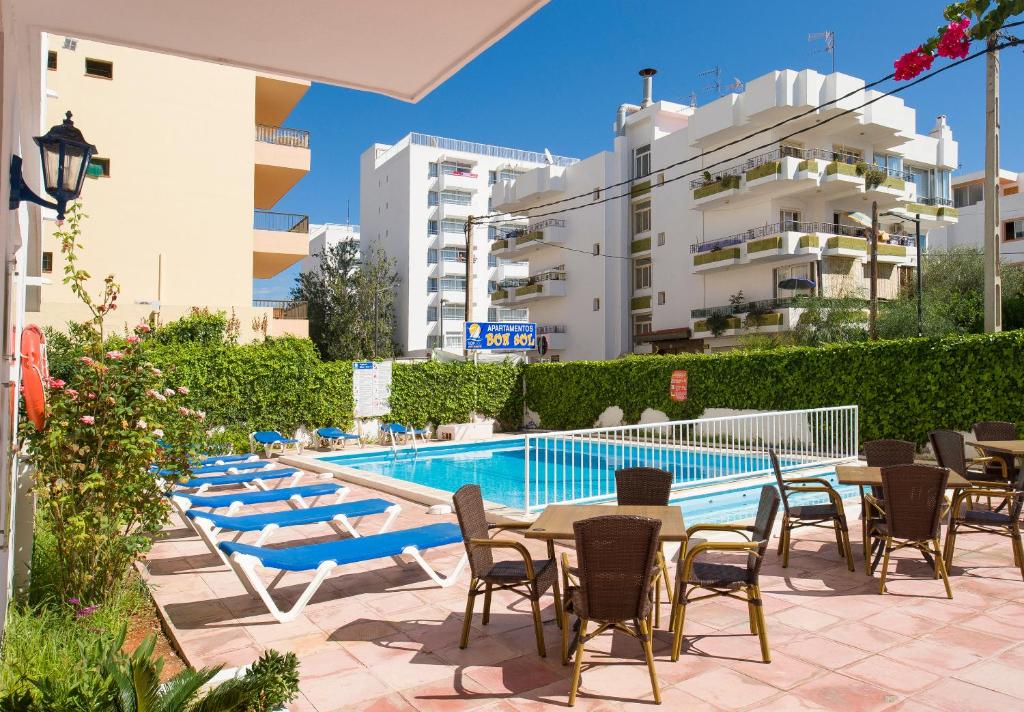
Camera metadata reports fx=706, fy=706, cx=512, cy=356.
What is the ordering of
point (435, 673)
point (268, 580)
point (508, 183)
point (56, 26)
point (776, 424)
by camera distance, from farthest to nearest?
point (508, 183) → point (776, 424) → point (268, 580) → point (435, 673) → point (56, 26)

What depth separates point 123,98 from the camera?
67.5ft

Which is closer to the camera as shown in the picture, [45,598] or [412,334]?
[45,598]

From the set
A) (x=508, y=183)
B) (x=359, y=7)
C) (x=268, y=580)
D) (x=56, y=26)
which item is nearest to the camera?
(x=359, y=7)

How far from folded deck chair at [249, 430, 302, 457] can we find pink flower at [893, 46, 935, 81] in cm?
1498

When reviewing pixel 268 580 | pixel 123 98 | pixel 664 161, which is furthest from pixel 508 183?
pixel 268 580

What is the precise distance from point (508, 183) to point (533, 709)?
4407cm

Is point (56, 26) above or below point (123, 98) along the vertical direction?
below

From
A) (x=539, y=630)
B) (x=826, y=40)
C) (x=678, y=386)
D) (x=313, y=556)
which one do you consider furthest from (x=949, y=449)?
(x=826, y=40)

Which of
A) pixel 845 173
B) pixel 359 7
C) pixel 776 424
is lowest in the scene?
pixel 776 424

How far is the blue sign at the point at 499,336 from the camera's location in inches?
902

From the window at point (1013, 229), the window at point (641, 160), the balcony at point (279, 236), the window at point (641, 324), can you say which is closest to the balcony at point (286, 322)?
the balcony at point (279, 236)

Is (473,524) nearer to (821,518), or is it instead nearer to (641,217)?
(821,518)

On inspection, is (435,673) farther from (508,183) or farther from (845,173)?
(508,183)

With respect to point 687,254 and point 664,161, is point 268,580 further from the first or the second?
point 664,161
